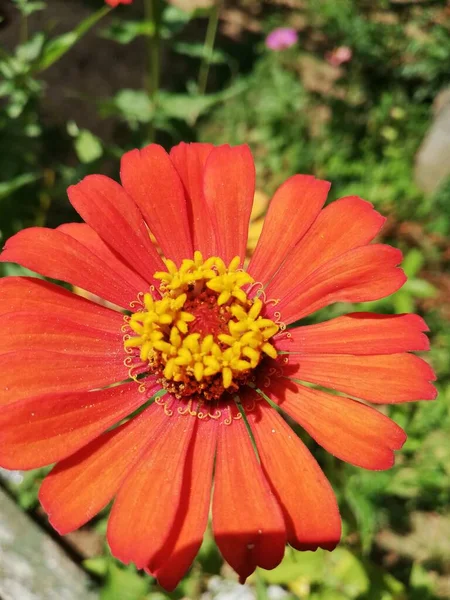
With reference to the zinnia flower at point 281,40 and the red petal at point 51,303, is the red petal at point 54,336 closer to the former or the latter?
the red petal at point 51,303

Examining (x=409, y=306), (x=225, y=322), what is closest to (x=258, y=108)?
(x=409, y=306)

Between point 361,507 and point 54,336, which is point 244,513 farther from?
point 361,507

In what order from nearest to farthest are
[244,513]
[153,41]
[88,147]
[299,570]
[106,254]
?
[244,513], [106,254], [299,570], [153,41], [88,147]

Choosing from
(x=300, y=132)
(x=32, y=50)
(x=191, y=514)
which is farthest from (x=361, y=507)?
(x=300, y=132)

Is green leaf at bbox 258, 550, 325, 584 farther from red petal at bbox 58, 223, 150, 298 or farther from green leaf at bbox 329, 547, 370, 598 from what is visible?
red petal at bbox 58, 223, 150, 298

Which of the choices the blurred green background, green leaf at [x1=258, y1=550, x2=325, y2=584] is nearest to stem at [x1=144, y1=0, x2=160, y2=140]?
the blurred green background

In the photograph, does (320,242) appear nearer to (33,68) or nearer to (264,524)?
(264,524)
